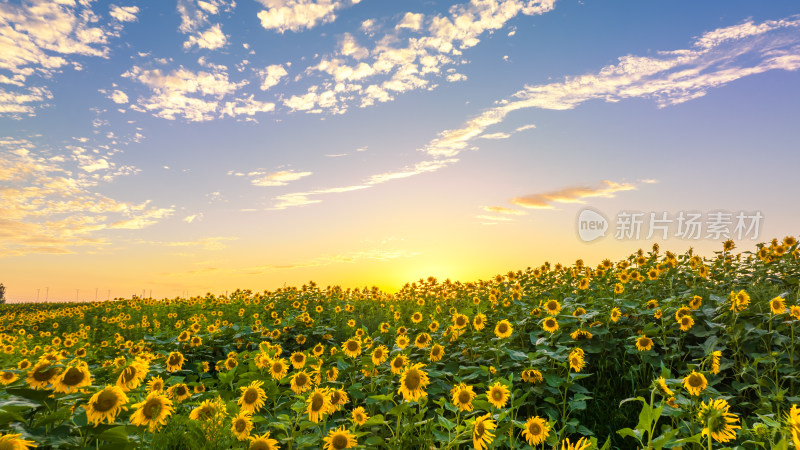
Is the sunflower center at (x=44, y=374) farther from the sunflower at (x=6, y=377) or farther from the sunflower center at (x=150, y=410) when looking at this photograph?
the sunflower at (x=6, y=377)

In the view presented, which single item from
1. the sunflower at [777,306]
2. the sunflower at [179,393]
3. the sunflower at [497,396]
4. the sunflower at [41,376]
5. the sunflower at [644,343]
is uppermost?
the sunflower at [777,306]

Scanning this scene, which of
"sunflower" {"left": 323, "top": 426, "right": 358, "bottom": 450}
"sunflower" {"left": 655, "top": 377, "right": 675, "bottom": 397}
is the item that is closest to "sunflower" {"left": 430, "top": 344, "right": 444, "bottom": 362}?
"sunflower" {"left": 323, "top": 426, "right": 358, "bottom": 450}

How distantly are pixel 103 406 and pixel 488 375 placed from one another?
11.0ft

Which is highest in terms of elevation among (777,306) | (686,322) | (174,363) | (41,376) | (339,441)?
(777,306)

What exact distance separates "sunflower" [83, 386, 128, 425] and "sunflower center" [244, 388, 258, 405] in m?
1.04

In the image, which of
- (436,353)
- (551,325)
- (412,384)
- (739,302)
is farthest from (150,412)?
(739,302)

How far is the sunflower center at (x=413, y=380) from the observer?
12.4 feet

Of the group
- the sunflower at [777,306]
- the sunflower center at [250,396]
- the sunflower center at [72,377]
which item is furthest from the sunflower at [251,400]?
the sunflower at [777,306]

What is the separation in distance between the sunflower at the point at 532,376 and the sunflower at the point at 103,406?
11.8 ft

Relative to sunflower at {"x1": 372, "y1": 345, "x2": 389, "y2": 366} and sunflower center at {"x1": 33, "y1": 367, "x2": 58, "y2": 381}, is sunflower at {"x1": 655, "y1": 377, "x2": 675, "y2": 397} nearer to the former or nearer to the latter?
sunflower at {"x1": 372, "y1": 345, "x2": 389, "y2": 366}

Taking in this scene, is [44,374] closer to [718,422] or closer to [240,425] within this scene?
[240,425]

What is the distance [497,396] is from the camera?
11.9ft

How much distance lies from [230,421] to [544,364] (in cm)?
326

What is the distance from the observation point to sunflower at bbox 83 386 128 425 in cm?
286
